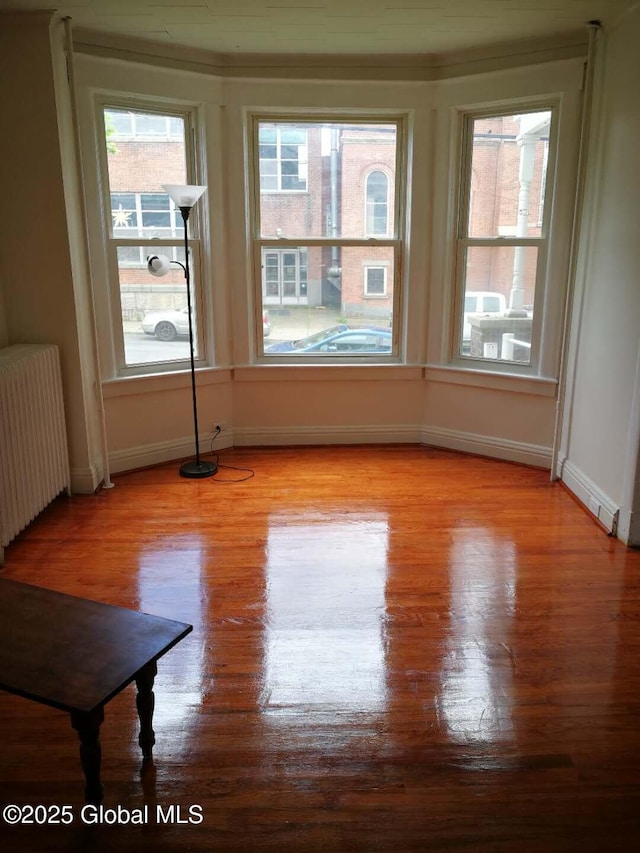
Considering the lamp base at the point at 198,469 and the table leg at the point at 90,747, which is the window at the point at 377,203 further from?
the table leg at the point at 90,747

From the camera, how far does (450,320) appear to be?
486 cm

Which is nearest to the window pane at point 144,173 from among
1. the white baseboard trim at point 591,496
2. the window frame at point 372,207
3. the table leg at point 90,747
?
the window frame at point 372,207

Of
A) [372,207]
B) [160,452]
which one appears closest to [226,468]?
[160,452]

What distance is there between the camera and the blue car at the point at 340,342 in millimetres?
4992

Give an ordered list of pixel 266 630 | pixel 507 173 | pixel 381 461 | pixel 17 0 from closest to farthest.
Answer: pixel 266 630, pixel 17 0, pixel 507 173, pixel 381 461

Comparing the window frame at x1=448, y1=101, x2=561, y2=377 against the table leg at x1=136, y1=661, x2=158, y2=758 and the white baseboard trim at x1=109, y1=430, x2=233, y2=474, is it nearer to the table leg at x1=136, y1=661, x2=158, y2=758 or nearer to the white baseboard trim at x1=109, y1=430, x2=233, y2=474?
the white baseboard trim at x1=109, y1=430, x2=233, y2=474

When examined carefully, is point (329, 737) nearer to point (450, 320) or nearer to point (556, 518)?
point (556, 518)

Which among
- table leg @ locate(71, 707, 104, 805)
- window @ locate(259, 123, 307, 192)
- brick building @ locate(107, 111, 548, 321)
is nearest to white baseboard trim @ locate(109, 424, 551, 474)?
brick building @ locate(107, 111, 548, 321)

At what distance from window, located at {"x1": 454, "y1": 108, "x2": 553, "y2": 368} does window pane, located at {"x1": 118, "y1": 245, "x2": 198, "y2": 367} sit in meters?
2.02

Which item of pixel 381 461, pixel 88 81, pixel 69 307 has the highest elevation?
pixel 88 81

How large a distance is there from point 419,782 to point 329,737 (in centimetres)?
31

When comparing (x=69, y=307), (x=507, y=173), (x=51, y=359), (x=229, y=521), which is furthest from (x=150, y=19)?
(x=229, y=521)

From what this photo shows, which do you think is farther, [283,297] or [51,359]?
[283,297]

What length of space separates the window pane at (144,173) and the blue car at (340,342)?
1.19 metres
